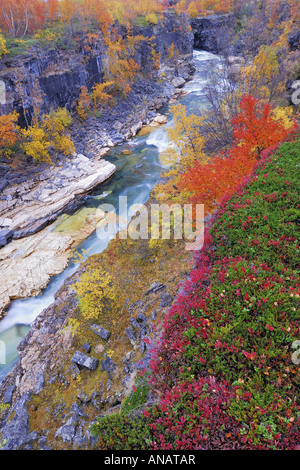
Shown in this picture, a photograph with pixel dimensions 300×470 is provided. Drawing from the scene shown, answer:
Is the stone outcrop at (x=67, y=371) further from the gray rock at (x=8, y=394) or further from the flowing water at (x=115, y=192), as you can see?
the flowing water at (x=115, y=192)

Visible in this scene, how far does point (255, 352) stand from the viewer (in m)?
5.58

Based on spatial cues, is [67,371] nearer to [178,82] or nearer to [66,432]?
[66,432]

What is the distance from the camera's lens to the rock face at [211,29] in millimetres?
66812

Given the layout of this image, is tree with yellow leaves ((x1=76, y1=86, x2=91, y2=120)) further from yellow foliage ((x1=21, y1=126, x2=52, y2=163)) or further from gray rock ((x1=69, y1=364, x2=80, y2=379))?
gray rock ((x1=69, y1=364, x2=80, y2=379))

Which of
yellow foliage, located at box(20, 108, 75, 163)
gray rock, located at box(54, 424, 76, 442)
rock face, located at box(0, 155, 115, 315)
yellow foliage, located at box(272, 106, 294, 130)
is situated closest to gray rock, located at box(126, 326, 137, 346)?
gray rock, located at box(54, 424, 76, 442)

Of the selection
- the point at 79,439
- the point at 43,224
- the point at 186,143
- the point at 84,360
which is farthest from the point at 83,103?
the point at 79,439

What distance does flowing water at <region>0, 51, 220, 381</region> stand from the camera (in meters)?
16.4

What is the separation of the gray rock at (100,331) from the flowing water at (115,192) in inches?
233

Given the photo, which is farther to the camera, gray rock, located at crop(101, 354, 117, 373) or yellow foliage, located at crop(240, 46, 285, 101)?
yellow foliage, located at crop(240, 46, 285, 101)

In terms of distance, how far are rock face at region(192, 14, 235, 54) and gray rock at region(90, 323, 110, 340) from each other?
79.0m

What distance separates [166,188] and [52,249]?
11082mm

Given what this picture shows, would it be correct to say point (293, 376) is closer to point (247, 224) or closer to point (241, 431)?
point (241, 431)

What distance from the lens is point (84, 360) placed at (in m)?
11.1
